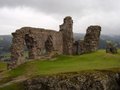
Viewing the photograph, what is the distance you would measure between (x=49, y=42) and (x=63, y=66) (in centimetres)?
2058

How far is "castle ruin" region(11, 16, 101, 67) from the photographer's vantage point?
62562 mm

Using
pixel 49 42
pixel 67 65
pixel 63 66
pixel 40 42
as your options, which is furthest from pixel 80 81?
pixel 49 42

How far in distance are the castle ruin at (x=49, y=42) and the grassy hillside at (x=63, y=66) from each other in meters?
9.18

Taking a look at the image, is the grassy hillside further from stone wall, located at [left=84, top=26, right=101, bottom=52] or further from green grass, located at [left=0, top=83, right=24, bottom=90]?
stone wall, located at [left=84, top=26, right=101, bottom=52]

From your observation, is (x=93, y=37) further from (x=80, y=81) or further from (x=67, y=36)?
(x=80, y=81)

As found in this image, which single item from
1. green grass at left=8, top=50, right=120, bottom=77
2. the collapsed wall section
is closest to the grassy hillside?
green grass at left=8, top=50, right=120, bottom=77

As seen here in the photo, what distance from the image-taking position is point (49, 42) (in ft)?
225

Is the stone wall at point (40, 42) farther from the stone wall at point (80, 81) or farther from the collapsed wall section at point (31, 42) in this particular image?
the stone wall at point (80, 81)

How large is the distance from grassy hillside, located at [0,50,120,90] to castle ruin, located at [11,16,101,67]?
9180mm

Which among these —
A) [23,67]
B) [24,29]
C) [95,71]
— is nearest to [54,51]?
[24,29]

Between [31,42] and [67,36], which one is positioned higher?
[67,36]

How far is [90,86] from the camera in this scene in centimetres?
4062

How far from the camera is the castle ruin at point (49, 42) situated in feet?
205

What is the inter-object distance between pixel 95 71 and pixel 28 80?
8479 millimetres
